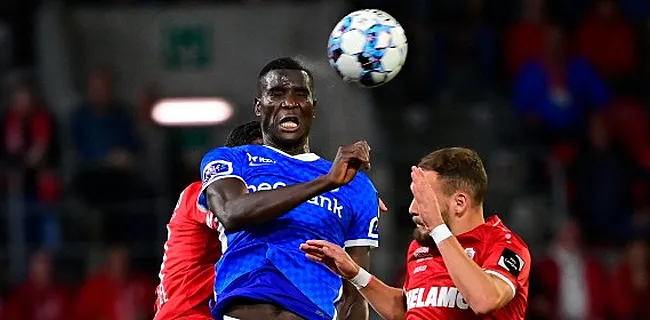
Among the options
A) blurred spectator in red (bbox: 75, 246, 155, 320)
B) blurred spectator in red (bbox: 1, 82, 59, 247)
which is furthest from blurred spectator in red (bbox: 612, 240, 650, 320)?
blurred spectator in red (bbox: 1, 82, 59, 247)

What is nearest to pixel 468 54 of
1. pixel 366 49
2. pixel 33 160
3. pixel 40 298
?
pixel 33 160

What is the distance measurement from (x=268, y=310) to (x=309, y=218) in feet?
1.37

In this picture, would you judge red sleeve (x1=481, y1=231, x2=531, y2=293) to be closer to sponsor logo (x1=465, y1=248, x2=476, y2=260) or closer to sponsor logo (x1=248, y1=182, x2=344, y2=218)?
sponsor logo (x1=465, y1=248, x2=476, y2=260)

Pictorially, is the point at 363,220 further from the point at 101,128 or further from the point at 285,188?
the point at 101,128

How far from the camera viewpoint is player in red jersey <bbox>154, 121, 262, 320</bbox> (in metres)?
6.47

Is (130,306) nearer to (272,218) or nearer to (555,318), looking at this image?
(555,318)

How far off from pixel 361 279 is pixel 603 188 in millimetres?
7633

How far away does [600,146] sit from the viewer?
43.5ft

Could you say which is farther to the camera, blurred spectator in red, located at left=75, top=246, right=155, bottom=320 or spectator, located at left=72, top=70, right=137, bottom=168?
spectator, located at left=72, top=70, right=137, bottom=168

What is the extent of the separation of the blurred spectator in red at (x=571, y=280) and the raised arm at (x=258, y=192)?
6.80 meters

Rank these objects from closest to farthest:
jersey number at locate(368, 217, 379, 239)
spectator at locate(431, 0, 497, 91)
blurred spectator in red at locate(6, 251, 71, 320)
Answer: jersey number at locate(368, 217, 379, 239) < blurred spectator in red at locate(6, 251, 71, 320) < spectator at locate(431, 0, 497, 91)

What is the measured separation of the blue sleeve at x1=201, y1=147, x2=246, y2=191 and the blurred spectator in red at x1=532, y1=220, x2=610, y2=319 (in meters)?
6.71

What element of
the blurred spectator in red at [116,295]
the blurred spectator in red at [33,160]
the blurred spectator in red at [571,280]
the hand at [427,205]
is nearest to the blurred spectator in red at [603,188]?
the blurred spectator in red at [571,280]

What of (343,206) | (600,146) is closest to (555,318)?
(600,146)
